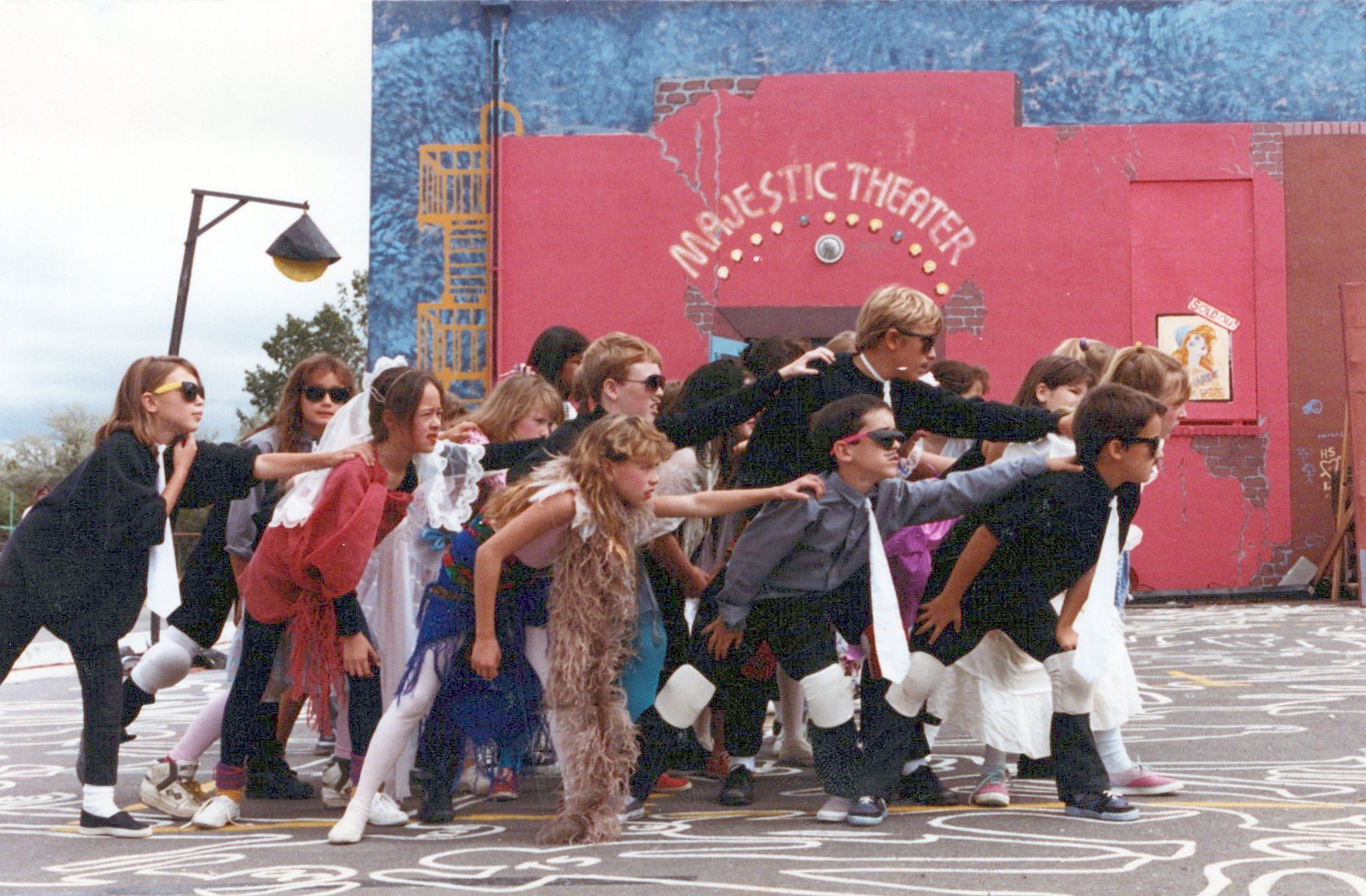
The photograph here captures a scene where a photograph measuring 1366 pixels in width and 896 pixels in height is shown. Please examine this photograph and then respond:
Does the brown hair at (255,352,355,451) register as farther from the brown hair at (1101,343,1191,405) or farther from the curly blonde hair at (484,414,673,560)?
the brown hair at (1101,343,1191,405)

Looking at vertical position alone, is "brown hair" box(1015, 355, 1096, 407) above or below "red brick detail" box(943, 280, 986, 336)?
below

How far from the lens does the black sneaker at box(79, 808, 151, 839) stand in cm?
457

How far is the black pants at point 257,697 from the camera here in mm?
4820

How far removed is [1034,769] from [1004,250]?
34.2ft

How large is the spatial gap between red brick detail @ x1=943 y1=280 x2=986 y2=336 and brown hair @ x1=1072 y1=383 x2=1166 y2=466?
10.4 m

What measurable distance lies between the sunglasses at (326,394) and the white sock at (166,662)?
0.94 metres

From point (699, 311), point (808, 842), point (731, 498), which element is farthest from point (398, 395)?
point (699, 311)

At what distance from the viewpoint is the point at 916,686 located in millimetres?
4676

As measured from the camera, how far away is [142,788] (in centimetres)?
499

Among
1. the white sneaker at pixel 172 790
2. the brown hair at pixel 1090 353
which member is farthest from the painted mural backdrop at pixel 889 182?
the white sneaker at pixel 172 790

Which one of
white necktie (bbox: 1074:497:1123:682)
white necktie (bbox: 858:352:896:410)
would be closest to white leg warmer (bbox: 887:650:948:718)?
white necktie (bbox: 1074:497:1123:682)

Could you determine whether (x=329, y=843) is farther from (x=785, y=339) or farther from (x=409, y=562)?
(x=785, y=339)

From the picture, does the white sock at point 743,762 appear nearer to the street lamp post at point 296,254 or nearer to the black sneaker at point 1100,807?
the black sneaker at point 1100,807

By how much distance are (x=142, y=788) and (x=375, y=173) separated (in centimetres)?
1160
